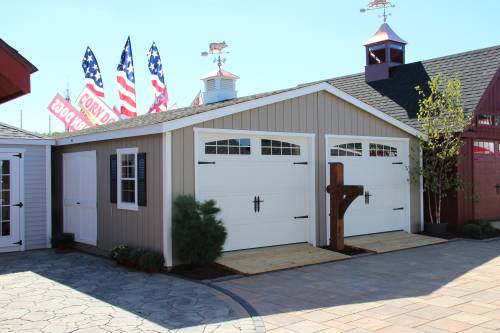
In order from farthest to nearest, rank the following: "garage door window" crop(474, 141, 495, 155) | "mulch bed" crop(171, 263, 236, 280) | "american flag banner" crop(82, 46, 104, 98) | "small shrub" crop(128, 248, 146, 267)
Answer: "american flag banner" crop(82, 46, 104, 98) → "garage door window" crop(474, 141, 495, 155) → "small shrub" crop(128, 248, 146, 267) → "mulch bed" crop(171, 263, 236, 280)

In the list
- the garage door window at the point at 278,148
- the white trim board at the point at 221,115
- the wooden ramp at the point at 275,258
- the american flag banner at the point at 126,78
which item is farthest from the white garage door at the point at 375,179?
the american flag banner at the point at 126,78

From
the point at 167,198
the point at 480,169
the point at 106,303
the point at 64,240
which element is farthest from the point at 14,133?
the point at 480,169

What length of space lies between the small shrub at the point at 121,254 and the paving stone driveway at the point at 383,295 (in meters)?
2.00

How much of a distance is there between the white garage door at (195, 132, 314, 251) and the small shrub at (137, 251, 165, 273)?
1173 millimetres

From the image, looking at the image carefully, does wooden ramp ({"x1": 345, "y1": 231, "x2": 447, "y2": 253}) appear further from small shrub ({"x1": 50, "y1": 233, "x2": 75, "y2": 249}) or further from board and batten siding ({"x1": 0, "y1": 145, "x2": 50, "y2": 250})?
board and batten siding ({"x1": 0, "y1": 145, "x2": 50, "y2": 250})

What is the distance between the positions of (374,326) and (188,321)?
1895 mm

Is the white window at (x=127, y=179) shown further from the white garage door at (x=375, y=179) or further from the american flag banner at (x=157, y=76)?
the american flag banner at (x=157, y=76)

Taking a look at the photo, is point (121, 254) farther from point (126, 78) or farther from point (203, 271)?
point (126, 78)

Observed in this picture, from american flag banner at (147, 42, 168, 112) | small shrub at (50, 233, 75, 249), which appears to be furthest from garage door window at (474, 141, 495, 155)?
american flag banner at (147, 42, 168, 112)

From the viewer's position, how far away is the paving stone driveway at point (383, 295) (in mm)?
5176

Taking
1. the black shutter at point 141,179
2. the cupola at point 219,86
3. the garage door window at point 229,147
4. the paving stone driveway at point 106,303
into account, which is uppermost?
the cupola at point 219,86

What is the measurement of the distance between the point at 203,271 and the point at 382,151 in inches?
214

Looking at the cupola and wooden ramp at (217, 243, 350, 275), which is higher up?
the cupola

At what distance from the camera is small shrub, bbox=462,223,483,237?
11.5 meters
